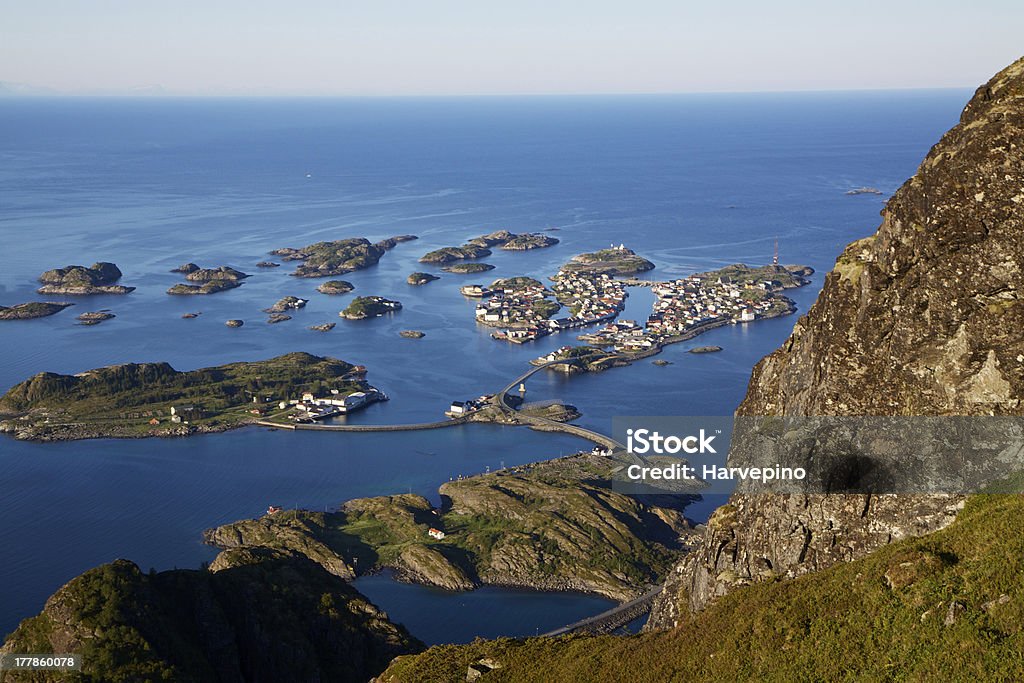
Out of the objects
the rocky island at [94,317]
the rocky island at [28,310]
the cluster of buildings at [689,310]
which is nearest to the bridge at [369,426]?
the cluster of buildings at [689,310]

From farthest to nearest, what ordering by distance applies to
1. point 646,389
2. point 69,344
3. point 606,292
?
point 606,292 < point 69,344 < point 646,389

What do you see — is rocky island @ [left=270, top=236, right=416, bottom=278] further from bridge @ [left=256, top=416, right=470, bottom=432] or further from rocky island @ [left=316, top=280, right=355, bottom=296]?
bridge @ [left=256, top=416, right=470, bottom=432]

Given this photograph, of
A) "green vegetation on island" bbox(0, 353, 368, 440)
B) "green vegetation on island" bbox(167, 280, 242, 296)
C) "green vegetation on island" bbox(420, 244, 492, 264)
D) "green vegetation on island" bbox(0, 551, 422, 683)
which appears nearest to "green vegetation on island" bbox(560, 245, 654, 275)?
"green vegetation on island" bbox(420, 244, 492, 264)

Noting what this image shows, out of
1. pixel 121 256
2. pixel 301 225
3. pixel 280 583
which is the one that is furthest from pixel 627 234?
pixel 280 583

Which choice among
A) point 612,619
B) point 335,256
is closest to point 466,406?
point 612,619

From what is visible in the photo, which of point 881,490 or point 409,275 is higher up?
point 881,490

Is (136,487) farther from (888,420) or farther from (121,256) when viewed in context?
(121,256)

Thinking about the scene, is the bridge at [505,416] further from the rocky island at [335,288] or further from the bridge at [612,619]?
the rocky island at [335,288]
